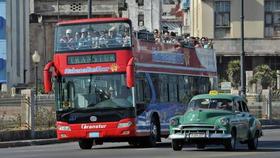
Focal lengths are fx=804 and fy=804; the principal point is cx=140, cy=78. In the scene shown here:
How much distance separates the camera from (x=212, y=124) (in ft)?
77.0

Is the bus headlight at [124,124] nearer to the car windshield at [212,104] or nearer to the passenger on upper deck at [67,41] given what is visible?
the car windshield at [212,104]

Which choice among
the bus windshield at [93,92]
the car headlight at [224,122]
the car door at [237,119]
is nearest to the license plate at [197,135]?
the car headlight at [224,122]

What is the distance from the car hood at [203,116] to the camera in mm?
23641

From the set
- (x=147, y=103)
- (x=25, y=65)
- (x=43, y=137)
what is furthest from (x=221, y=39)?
(x=147, y=103)

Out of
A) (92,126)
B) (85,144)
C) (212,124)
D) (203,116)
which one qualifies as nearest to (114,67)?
(92,126)

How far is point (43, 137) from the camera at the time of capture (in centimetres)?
3522

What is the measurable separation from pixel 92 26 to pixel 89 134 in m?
3.60

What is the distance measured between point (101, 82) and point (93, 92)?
1.37 feet

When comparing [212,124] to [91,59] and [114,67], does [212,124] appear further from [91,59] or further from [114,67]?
[91,59]

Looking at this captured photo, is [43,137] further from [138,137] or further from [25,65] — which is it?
[25,65]

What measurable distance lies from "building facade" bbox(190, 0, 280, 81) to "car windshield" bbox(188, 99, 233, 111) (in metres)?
40.7

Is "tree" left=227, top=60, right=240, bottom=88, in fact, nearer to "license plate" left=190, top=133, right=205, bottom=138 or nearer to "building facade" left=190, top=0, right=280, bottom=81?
"building facade" left=190, top=0, right=280, bottom=81

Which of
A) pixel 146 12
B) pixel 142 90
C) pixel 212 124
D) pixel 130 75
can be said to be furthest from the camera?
pixel 146 12

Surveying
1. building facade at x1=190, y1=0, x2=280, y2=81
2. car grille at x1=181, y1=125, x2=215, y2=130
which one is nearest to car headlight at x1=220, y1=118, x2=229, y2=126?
car grille at x1=181, y1=125, x2=215, y2=130
